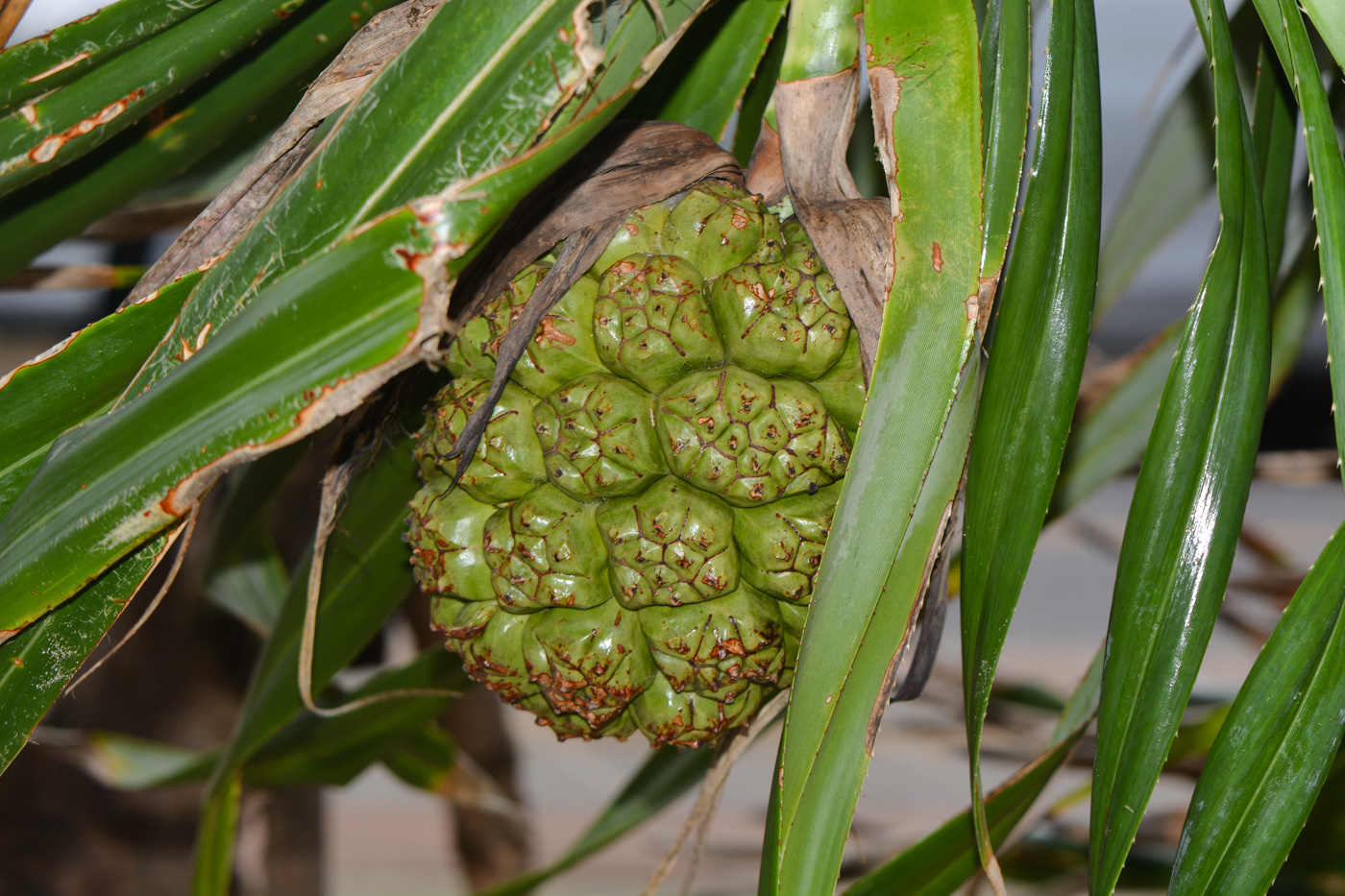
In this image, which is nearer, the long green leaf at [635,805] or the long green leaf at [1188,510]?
the long green leaf at [1188,510]

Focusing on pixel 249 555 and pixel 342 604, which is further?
pixel 249 555

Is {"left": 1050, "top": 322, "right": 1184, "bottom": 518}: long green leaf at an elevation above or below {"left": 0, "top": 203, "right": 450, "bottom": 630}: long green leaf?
below

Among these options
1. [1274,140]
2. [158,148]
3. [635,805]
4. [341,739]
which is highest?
[158,148]

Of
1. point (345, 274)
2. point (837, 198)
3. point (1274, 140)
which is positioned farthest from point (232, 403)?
point (1274, 140)

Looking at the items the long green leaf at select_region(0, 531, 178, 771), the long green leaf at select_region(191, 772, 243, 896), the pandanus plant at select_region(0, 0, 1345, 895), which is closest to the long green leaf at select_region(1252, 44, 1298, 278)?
the pandanus plant at select_region(0, 0, 1345, 895)

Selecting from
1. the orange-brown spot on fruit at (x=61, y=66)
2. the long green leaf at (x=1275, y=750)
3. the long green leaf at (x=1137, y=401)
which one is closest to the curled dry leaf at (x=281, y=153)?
the orange-brown spot on fruit at (x=61, y=66)

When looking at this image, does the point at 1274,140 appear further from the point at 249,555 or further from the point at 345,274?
the point at 249,555

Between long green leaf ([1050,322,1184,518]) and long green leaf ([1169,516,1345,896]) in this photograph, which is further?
long green leaf ([1050,322,1184,518])

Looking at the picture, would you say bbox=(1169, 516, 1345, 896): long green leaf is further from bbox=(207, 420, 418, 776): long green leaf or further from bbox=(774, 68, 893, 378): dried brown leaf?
bbox=(207, 420, 418, 776): long green leaf

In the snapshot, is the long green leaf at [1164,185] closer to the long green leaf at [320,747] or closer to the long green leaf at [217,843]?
the long green leaf at [320,747]
